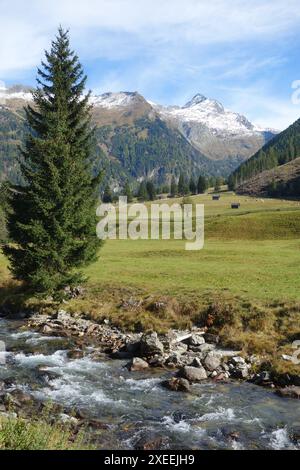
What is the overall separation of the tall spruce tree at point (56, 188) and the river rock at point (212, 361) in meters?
15.5

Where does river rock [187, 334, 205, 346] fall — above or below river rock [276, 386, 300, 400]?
above

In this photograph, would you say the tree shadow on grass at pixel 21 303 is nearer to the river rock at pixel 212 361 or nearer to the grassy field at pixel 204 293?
the grassy field at pixel 204 293

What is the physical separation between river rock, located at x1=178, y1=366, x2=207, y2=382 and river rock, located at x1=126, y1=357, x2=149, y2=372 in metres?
A: 2.44

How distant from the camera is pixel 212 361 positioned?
84.6ft

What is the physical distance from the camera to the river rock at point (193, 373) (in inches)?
957

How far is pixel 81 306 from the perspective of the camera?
37.9m

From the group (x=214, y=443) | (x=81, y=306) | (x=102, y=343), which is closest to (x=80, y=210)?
(x=81, y=306)

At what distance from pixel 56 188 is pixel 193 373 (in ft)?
61.7

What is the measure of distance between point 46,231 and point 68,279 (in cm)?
458

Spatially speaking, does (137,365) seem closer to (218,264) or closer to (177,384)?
(177,384)

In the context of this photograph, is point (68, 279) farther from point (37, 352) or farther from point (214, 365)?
point (214, 365)

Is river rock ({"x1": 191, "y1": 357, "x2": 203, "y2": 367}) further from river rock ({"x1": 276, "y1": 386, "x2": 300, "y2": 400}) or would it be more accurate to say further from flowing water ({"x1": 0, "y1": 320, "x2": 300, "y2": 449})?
river rock ({"x1": 276, "y1": 386, "x2": 300, "y2": 400})

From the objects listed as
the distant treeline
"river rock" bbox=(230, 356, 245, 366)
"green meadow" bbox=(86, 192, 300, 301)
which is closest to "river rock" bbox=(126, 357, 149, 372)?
"river rock" bbox=(230, 356, 245, 366)

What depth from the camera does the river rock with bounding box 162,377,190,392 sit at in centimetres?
2303
